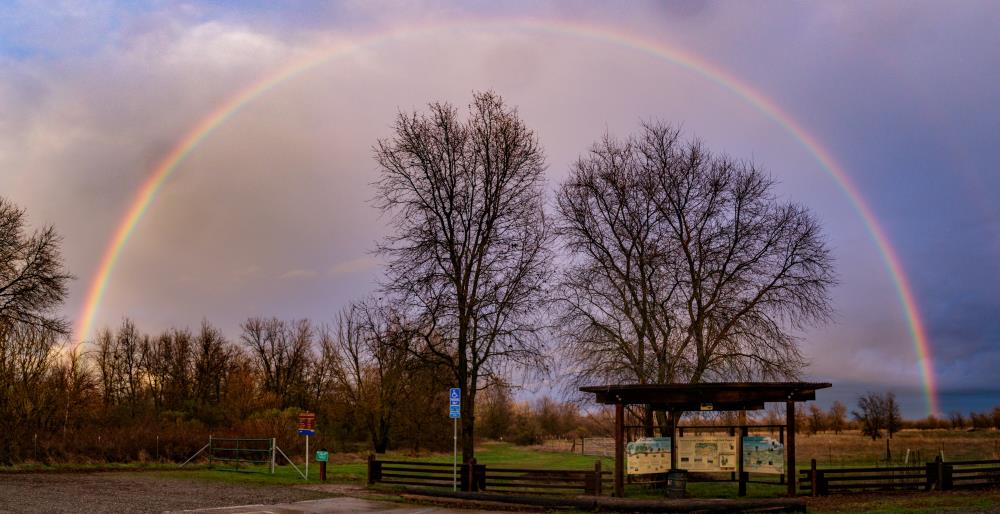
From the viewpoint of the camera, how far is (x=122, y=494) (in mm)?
24266

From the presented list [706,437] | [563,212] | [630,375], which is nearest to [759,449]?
[706,437]

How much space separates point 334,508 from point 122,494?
7.39 m

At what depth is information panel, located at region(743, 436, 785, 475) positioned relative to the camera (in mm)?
24109

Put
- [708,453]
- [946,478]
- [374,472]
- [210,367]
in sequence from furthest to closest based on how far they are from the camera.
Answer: [210,367], [374,472], [946,478], [708,453]

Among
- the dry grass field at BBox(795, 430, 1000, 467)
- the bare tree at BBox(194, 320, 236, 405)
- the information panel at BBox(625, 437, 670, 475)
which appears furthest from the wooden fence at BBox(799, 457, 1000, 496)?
the bare tree at BBox(194, 320, 236, 405)

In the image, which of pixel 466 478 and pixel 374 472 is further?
pixel 374 472

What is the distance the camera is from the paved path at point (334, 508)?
20641 millimetres

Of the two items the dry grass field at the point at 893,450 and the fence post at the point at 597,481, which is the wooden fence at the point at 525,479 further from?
the dry grass field at the point at 893,450

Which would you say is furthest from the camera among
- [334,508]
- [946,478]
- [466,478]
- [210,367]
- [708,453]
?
[210,367]

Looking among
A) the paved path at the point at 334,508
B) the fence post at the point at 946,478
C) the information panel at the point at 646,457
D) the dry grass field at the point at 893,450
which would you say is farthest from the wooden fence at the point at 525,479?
the dry grass field at the point at 893,450

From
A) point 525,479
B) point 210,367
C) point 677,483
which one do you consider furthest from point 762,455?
point 210,367

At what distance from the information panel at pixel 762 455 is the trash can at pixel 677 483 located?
1952 millimetres

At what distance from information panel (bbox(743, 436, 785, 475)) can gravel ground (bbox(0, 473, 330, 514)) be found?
1329cm

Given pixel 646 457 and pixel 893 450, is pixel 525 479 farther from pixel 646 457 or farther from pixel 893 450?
pixel 893 450
